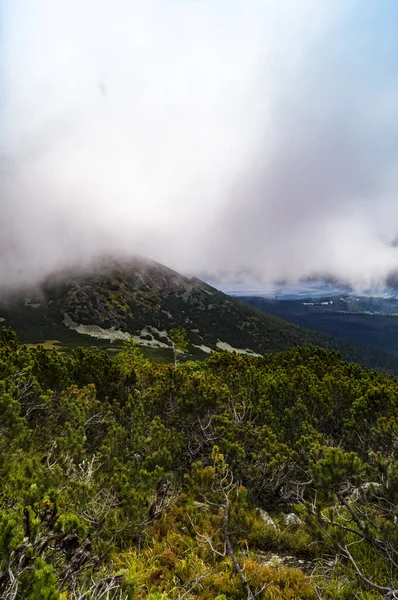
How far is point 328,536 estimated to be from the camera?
276 inches

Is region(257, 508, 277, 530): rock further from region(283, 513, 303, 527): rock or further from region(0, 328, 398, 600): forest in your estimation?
region(283, 513, 303, 527): rock

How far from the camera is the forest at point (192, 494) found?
16.2 feet

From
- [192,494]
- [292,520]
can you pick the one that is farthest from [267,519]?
[192,494]

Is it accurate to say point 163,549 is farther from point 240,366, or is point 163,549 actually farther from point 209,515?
point 240,366

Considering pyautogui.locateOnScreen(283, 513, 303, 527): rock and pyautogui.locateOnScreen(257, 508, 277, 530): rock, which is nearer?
pyautogui.locateOnScreen(257, 508, 277, 530): rock

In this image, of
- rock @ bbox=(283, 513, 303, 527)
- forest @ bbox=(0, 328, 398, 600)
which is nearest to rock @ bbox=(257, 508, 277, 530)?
forest @ bbox=(0, 328, 398, 600)

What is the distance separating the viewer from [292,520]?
973 centimetres

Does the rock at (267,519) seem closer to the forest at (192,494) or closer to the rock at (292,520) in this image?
the forest at (192,494)

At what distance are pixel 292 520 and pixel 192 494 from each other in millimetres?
3189

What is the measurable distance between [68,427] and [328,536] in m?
7.46

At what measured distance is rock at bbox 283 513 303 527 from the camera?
9434 millimetres

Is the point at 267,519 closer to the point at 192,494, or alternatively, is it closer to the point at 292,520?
the point at 292,520

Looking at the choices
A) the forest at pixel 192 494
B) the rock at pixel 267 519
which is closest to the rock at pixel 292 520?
the forest at pixel 192 494

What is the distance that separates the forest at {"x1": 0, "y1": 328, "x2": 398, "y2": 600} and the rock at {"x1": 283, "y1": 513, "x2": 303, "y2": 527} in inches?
2.9
